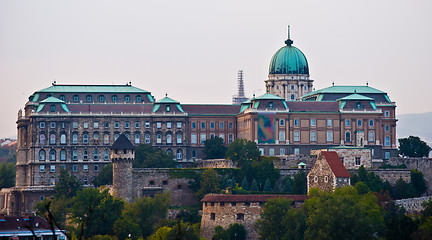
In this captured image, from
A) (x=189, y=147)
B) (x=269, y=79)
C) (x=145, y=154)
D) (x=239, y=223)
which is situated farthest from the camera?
(x=269, y=79)

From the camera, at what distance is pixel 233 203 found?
117 m

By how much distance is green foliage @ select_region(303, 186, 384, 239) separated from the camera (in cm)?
9894

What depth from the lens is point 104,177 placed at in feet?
479

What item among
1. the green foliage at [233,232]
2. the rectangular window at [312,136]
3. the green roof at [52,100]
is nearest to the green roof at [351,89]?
the rectangular window at [312,136]

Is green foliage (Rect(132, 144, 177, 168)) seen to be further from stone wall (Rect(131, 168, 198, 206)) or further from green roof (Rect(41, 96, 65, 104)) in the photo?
green roof (Rect(41, 96, 65, 104))

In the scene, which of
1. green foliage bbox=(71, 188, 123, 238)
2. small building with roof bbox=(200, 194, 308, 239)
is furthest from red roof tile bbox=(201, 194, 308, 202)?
green foliage bbox=(71, 188, 123, 238)

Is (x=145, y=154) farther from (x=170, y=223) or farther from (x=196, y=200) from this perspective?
(x=170, y=223)

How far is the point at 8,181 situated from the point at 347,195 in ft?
267

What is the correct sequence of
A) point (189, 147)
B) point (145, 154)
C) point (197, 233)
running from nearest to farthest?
1. point (197, 233)
2. point (145, 154)
3. point (189, 147)

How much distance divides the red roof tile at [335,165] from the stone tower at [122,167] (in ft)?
87.3

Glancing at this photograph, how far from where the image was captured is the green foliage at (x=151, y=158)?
142625 mm

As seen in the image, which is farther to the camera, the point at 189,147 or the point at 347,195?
the point at 189,147

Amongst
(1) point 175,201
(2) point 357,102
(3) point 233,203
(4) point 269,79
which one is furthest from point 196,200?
(4) point 269,79

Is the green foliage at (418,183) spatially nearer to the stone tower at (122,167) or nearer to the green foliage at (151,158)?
the green foliage at (151,158)
